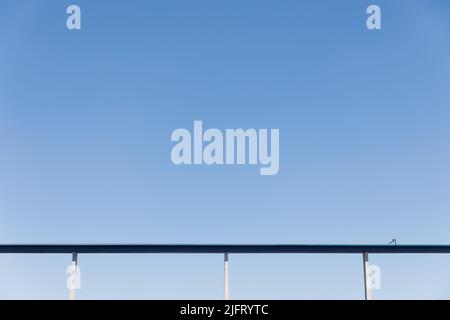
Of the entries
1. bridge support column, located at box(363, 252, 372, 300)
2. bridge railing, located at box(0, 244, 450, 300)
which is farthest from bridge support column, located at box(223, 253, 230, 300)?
bridge support column, located at box(363, 252, 372, 300)

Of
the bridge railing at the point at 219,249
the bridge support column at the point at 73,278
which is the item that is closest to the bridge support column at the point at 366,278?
the bridge railing at the point at 219,249

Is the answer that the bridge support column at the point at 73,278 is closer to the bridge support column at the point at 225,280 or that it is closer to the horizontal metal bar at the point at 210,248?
the horizontal metal bar at the point at 210,248

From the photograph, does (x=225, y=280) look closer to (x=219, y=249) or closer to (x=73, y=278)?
(x=219, y=249)

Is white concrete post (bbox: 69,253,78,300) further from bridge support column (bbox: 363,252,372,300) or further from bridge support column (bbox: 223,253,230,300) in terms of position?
bridge support column (bbox: 363,252,372,300)

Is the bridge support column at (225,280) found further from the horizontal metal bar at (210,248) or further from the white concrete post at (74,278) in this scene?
the white concrete post at (74,278)

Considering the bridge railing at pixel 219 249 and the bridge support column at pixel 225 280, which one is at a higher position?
the bridge railing at pixel 219 249

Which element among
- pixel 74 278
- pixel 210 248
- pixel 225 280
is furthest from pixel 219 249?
pixel 74 278

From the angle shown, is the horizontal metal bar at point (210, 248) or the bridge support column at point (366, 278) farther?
the horizontal metal bar at point (210, 248)

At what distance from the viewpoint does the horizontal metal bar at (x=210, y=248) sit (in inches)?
195

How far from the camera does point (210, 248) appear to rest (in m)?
4.94

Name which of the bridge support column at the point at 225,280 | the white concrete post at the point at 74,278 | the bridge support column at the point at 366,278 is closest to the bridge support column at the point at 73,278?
the white concrete post at the point at 74,278
